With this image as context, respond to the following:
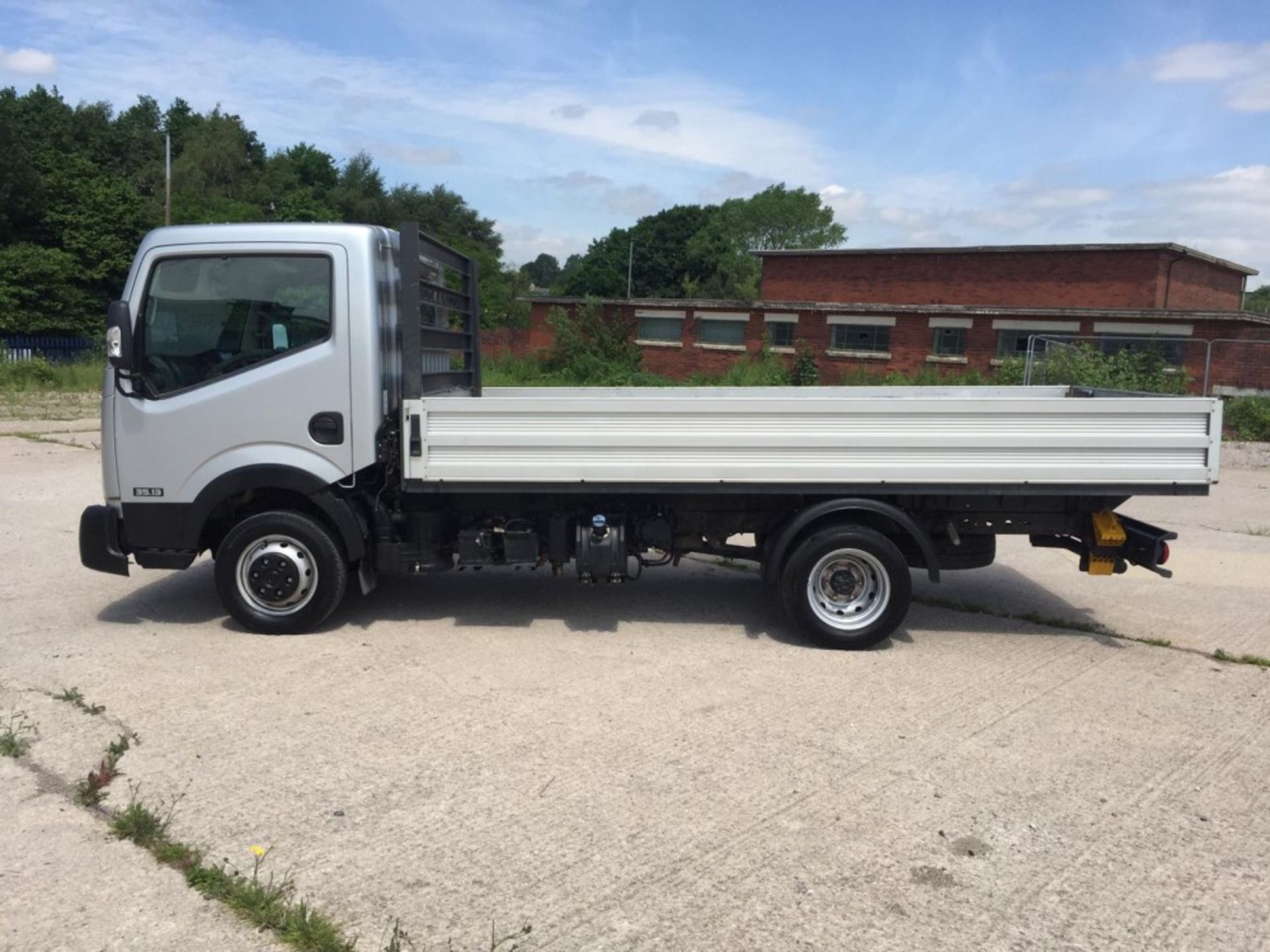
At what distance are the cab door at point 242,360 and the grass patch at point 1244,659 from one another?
5.70 m

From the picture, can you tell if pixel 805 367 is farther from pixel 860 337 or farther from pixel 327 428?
pixel 327 428

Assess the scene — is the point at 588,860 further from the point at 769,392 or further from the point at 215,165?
the point at 215,165

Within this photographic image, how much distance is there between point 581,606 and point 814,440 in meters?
2.29

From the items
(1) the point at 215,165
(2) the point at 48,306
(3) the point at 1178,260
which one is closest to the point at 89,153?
(1) the point at 215,165

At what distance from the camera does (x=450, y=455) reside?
6180 mm

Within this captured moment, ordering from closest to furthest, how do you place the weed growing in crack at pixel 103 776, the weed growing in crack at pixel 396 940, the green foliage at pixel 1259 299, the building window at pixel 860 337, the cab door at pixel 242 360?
1. the weed growing in crack at pixel 396 940
2. the weed growing in crack at pixel 103 776
3. the cab door at pixel 242 360
4. the building window at pixel 860 337
5. the green foliage at pixel 1259 299

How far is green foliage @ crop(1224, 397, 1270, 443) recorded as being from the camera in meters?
20.1

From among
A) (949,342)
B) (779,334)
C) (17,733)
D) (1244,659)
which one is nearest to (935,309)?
(949,342)

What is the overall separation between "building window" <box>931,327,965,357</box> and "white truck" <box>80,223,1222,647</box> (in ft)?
84.3

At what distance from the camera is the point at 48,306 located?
47062mm

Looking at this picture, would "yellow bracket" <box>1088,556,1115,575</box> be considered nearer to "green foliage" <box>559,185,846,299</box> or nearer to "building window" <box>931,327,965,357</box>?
"building window" <box>931,327,965,357</box>

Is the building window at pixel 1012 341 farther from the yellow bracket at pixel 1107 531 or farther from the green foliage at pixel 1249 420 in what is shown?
the yellow bracket at pixel 1107 531

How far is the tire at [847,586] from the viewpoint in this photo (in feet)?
20.4

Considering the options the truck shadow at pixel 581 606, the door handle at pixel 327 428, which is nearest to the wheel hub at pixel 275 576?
the truck shadow at pixel 581 606
